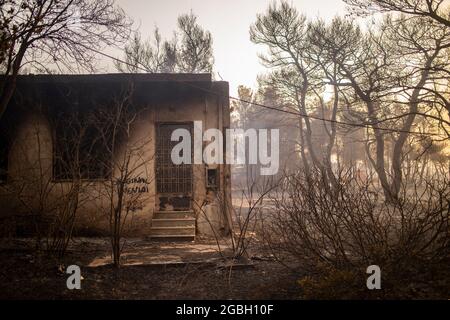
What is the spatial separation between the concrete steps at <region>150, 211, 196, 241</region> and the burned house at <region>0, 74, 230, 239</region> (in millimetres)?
27

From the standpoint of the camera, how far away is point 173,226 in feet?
31.0

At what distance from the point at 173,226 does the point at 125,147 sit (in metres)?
2.61

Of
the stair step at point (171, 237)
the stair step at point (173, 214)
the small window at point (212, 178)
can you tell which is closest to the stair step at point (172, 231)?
the stair step at point (171, 237)

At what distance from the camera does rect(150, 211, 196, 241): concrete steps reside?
9078mm

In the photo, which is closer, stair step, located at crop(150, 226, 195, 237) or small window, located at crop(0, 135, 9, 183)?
stair step, located at crop(150, 226, 195, 237)

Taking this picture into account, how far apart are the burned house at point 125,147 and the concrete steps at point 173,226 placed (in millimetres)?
27

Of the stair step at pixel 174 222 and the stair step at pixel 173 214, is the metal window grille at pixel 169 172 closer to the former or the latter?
the stair step at pixel 173 214

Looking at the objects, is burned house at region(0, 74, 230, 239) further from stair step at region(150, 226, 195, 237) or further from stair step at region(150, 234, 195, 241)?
stair step at region(150, 234, 195, 241)

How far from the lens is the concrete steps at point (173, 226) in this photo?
29.8ft

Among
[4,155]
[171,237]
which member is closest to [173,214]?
[171,237]

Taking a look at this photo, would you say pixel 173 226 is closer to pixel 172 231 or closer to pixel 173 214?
pixel 172 231

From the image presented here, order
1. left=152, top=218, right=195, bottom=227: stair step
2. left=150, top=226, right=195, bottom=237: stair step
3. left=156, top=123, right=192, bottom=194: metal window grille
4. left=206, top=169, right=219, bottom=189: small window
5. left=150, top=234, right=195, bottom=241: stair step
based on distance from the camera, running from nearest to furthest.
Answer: left=150, top=234, right=195, bottom=241: stair step, left=150, top=226, right=195, bottom=237: stair step, left=152, top=218, right=195, bottom=227: stair step, left=206, top=169, right=219, bottom=189: small window, left=156, top=123, right=192, bottom=194: metal window grille

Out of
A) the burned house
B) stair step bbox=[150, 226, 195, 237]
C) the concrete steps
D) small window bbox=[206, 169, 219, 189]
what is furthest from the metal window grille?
stair step bbox=[150, 226, 195, 237]
